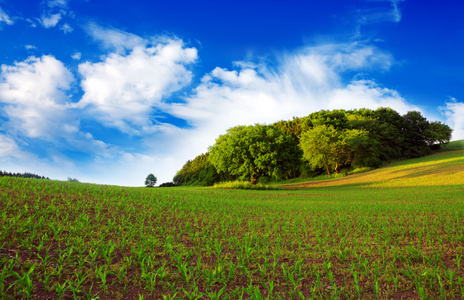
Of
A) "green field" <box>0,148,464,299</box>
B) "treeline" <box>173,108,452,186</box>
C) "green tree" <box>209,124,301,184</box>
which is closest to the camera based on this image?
"green field" <box>0,148,464,299</box>

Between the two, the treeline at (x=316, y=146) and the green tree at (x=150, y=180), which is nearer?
the treeline at (x=316, y=146)

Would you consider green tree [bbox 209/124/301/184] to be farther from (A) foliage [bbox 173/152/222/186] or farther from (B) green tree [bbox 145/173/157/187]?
(B) green tree [bbox 145/173/157/187]

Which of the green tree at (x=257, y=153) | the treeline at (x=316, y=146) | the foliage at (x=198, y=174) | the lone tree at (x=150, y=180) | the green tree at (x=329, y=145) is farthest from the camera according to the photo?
the lone tree at (x=150, y=180)

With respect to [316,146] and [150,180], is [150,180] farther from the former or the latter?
[316,146]

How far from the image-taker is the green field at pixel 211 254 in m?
4.50

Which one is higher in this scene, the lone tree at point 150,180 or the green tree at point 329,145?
the green tree at point 329,145

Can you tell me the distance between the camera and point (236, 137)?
34.7 m

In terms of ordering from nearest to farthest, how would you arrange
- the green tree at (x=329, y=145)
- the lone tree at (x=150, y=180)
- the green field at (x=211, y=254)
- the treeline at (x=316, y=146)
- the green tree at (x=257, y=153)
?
the green field at (x=211, y=254), the green tree at (x=257, y=153), the treeline at (x=316, y=146), the green tree at (x=329, y=145), the lone tree at (x=150, y=180)

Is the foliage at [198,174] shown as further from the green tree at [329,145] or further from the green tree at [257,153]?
the green tree at [257,153]

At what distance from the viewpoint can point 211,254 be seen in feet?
20.9

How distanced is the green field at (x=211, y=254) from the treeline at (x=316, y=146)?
23.3 meters

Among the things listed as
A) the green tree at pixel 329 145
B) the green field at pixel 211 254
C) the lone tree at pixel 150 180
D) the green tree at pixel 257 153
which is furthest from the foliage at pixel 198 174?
the green field at pixel 211 254

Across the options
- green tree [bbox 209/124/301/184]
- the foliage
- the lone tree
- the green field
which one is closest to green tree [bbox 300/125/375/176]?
green tree [bbox 209/124/301/184]

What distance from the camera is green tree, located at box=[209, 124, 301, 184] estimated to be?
33.1m
